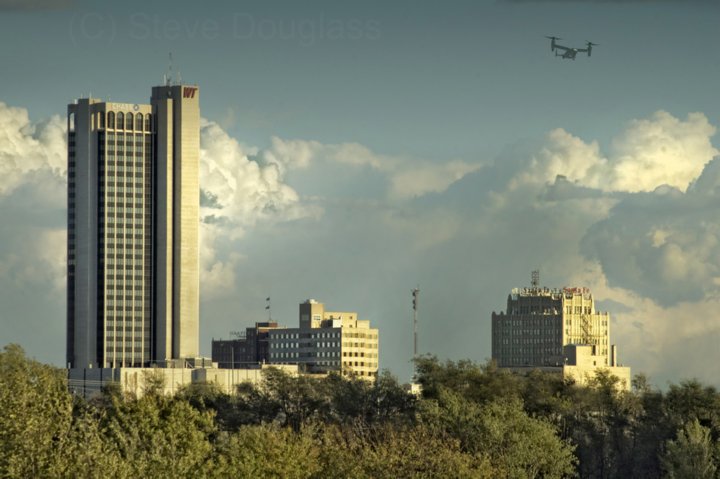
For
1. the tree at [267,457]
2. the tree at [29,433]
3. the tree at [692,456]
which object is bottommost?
the tree at [692,456]

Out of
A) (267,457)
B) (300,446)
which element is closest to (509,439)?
(300,446)

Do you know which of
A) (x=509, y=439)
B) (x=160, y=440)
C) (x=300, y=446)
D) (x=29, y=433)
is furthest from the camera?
(x=509, y=439)

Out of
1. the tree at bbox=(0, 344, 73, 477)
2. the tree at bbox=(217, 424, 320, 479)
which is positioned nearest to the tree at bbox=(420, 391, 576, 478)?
the tree at bbox=(217, 424, 320, 479)

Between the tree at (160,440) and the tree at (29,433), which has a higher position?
the tree at (29,433)

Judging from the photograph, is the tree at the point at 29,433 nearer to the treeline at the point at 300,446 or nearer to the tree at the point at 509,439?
the treeline at the point at 300,446

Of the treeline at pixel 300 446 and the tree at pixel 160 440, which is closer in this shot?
the treeline at pixel 300 446

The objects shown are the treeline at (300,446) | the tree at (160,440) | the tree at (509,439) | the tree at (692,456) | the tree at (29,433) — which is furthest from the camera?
the tree at (692,456)

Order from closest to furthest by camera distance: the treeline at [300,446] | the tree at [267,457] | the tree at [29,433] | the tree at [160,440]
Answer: the tree at [29,433] < the treeline at [300,446] < the tree at [160,440] < the tree at [267,457]

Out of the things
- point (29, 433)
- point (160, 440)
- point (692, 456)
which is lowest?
point (692, 456)

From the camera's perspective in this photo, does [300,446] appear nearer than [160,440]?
No

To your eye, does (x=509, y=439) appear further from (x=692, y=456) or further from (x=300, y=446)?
(x=300, y=446)

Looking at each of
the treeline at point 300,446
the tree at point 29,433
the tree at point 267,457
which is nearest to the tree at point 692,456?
the treeline at point 300,446

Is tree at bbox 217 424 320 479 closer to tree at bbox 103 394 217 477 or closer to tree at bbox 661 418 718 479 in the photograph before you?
tree at bbox 103 394 217 477

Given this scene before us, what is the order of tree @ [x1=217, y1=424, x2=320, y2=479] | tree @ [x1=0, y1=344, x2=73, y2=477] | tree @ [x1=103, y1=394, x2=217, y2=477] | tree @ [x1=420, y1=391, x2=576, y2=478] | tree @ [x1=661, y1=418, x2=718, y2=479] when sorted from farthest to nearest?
tree @ [x1=661, y1=418, x2=718, y2=479]
tree @ [x1=420, y1=391, x2=576, y2=478]
tree @ [x1=217, y1=424, x2=320, y2=479]
tree @ [x1=103, y1=394, x2=217, y2=477]
tree @ [x1=0, y1=344, x2=73, y2=477]
